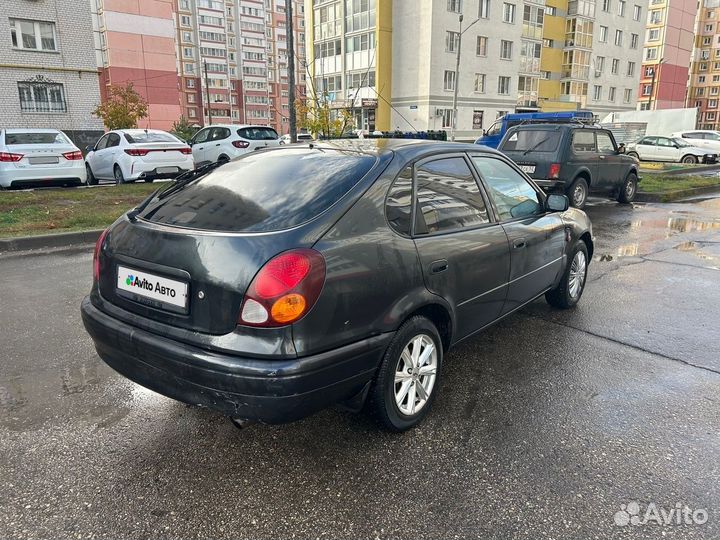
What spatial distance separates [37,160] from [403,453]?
465 inches

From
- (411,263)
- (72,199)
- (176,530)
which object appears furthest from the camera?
(72,199)

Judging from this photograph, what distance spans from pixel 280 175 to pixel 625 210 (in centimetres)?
1105

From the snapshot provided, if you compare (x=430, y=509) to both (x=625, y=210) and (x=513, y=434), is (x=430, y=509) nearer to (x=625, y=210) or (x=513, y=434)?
(x=513, y=434)

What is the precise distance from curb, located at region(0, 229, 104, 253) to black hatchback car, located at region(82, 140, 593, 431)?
5258 millimetres

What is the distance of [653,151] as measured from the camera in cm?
2730

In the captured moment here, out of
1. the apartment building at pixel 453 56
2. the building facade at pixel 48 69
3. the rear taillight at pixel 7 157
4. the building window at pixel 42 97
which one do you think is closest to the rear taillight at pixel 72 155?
the rear taillight at pixel 7 157

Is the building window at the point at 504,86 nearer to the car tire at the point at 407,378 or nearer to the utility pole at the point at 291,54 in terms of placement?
the utility pole at the point at 291,54

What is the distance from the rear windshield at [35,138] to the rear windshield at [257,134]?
5.10 meters

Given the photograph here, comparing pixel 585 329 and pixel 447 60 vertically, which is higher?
pixel 447 60

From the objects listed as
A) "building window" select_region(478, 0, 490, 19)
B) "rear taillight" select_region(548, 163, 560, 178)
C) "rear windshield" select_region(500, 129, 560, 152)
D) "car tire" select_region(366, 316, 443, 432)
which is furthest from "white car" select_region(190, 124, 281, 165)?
"building window" select_region(478, 0, 490, 19)

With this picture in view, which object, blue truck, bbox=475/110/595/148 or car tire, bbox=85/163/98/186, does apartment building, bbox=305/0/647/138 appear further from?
car tire, bbox=85/163/98/186

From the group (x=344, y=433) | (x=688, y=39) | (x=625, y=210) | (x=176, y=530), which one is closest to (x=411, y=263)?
(x=344, y=433)

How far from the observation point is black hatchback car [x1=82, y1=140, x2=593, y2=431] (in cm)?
234

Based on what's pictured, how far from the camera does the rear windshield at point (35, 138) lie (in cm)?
1184
